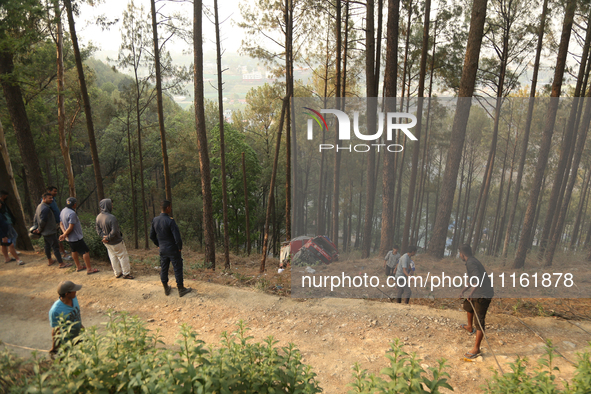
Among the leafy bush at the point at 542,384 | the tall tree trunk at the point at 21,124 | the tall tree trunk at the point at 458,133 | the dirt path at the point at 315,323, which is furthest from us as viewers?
the tall tree trunk at the point at 21,124

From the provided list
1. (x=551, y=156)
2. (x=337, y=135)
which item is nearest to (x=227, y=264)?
(x=337, y=135)

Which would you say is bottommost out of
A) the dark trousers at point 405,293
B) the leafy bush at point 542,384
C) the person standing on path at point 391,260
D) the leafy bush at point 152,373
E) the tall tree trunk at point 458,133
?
the dark trousers at point 405,293

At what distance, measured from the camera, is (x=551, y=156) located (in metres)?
10.3

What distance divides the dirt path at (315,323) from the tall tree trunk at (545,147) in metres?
4.21

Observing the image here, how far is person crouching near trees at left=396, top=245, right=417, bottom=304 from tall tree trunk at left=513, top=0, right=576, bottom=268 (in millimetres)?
4576

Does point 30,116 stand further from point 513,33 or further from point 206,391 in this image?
point 513,33

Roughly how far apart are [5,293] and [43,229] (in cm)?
156

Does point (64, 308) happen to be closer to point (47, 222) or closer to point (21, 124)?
point (47, 222)

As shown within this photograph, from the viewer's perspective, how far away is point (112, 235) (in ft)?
23.9

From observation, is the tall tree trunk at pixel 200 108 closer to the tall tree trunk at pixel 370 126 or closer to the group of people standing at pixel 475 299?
the tall tree trunk at pixel 370 126

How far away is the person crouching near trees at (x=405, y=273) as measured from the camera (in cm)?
710

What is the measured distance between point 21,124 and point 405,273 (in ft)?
41.2

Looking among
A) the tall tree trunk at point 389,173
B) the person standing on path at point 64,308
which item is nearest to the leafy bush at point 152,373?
the person standing on path at point 64,308

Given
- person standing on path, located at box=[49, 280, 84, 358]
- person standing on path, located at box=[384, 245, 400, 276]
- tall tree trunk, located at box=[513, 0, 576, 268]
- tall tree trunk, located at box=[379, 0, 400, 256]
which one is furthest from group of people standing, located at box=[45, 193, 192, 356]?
tall tree trunk, located at box=[513, 0, 576, 268]
